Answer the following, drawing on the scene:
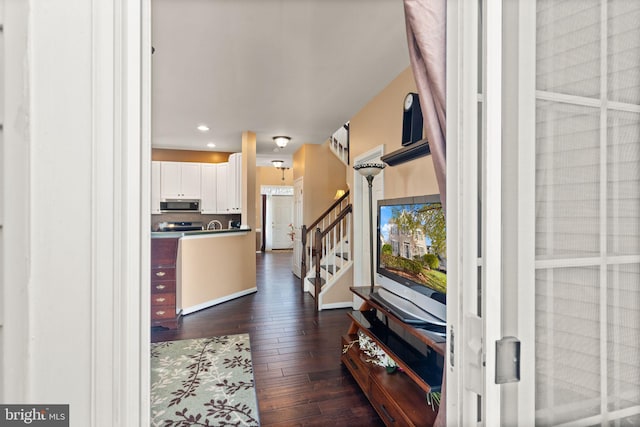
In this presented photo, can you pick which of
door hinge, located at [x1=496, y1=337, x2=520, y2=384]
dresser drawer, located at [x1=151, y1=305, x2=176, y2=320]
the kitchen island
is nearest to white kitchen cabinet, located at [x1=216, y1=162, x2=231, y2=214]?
the kitchen island

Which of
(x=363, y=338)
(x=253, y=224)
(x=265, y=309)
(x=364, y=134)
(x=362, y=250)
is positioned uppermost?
(x=364, y=134)

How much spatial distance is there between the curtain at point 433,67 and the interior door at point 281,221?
9.48 m

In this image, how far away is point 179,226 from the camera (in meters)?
5.81

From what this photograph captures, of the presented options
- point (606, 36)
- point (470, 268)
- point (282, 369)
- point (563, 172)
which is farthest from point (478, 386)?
point (282, 369)

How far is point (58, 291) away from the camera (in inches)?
20.3

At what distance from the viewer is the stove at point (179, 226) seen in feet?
18.7

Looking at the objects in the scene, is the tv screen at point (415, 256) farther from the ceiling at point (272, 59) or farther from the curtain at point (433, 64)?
the ceiling at point (272, 59)

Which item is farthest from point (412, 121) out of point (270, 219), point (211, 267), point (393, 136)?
point (270, 219)

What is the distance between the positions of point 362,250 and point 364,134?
5.21 feet

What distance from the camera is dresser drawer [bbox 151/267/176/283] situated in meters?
3.30

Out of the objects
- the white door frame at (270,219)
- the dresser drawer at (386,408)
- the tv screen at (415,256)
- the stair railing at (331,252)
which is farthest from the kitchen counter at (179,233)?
the white door frame at (270,219)

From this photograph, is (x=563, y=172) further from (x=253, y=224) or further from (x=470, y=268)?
(x=253, y=224)

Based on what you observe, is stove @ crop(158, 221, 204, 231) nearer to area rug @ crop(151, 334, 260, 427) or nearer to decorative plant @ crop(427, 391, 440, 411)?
area rug @ crop(151, 334, 260, 427)

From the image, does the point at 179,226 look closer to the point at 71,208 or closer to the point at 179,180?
the point at 179,180
